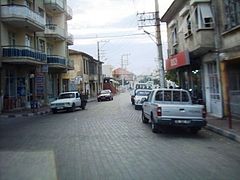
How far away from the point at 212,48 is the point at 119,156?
11129mm

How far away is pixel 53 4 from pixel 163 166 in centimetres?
3380

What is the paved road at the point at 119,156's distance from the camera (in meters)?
7.21

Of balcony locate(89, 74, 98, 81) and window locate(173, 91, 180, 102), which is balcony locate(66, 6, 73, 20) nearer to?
balcony locate(89, 74, 98, 81)

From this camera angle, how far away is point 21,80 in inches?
1286

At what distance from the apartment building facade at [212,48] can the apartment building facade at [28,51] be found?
36.5 feet

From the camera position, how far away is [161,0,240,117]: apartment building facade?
54.4 ft

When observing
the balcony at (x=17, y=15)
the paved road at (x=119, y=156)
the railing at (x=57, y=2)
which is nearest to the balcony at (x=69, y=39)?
the railing at (x=57, y=2)

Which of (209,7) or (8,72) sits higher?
(209,7)

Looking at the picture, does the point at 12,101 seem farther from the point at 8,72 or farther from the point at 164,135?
the point at 164,135

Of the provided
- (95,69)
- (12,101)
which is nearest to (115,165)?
(12,101)

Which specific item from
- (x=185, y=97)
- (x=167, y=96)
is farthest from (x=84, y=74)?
(x=185, y=97)

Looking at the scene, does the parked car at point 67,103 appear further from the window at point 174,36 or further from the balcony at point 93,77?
the balcony at point 93,77

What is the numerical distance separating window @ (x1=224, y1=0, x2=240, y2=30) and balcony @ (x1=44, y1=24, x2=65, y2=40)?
24.9 metres


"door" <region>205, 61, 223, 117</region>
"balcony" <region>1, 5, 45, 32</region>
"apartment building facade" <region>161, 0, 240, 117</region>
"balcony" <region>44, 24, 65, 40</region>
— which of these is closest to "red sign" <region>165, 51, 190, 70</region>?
"apartment building facade" <region>161, 0, 240, 117</region>
